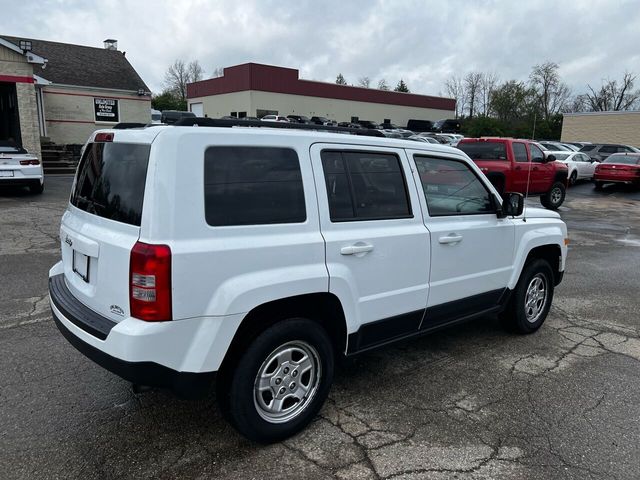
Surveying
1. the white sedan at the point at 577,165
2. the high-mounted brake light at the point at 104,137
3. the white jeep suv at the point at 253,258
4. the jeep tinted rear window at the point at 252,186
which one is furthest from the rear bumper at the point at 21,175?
the white sedan at the point at 577,165

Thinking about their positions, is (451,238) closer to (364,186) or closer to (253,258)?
(364,186)

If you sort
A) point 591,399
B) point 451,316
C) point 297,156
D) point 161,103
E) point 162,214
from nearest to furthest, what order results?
point 162,214, point 297,156, point 591,399, point 451,316, point 161,103

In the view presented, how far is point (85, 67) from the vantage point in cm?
2519

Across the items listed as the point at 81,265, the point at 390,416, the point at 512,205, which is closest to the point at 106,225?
the point at 81,265

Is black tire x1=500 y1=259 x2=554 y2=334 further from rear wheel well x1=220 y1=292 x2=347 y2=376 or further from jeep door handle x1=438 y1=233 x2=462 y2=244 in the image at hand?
rear wheel well x1=220 y1=292 x2=347 y2=376

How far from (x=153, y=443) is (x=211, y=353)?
83cm

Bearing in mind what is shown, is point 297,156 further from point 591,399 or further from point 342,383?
point 591,399

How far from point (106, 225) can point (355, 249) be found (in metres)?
1.49

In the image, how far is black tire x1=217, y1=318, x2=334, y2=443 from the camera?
2.86 m

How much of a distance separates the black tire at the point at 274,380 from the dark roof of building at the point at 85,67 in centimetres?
2447

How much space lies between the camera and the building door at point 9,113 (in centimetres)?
1752

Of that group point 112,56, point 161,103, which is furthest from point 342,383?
point 161,103

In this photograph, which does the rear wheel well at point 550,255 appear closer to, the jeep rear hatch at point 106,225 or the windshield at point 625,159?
the jeep rear hatch at point 106,225

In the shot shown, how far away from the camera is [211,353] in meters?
2.70
